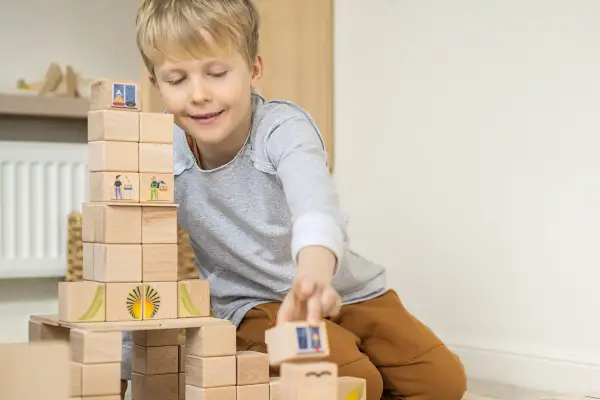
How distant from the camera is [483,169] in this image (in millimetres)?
1719

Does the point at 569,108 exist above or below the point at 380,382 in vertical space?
above

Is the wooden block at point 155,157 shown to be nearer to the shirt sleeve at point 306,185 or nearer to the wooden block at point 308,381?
the shirt sleeve at point 306,185

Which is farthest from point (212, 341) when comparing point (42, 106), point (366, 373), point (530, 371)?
point (42, 106)

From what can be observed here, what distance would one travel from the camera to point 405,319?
Result: 1444 millimetres

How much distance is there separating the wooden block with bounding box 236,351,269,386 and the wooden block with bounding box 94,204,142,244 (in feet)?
0.59

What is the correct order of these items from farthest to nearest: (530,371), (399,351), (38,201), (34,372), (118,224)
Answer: (38,201)
(530,371)
(399,351)
(118,224)
(34,372)

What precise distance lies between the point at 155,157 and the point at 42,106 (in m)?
1.29

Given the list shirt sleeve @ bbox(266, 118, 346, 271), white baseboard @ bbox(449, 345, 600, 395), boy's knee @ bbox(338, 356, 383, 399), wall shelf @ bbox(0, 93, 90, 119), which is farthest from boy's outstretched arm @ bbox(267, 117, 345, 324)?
wall shelf @ bbox(0, 93, 90, 119)

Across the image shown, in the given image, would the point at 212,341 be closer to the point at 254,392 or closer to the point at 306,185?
the point at 254,392

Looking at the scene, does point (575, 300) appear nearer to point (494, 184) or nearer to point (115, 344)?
point (494, 184)

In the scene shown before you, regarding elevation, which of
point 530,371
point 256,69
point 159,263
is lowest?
point 530,371

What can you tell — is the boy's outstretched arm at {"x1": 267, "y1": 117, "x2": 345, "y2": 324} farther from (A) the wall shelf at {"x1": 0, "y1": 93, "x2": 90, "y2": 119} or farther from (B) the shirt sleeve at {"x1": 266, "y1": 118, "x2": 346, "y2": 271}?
(A) the wall shelf at {"x1": 0, "y1": 93, "x2": 90, "y2": 119}

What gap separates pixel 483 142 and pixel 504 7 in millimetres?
261

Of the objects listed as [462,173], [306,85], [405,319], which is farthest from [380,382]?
[306,85]
